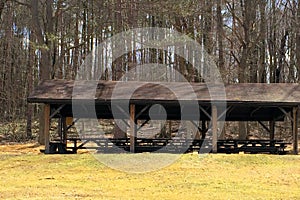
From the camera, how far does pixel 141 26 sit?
2744 centimetres

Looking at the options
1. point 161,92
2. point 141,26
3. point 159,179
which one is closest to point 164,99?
point 161,92

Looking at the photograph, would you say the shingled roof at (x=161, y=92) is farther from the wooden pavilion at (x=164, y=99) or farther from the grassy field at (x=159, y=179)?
the grassy field at (x=159, y=179)

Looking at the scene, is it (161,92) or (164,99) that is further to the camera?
(161,92)

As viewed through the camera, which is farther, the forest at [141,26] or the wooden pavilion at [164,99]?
the forest at [141,26]

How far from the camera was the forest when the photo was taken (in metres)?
22.7

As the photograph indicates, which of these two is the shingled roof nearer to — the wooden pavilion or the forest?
the wooden pavilion

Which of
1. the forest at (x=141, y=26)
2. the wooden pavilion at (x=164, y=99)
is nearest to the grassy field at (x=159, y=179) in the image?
the wooden pavilion at (x=164, y=99)

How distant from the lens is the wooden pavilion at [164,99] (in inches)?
608

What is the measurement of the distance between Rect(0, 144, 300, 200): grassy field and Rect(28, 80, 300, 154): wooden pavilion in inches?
83.9

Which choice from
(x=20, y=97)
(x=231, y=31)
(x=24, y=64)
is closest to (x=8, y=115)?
(x=20, y=97)

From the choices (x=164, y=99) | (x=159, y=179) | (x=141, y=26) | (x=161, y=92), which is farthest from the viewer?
(x=141, y=26)

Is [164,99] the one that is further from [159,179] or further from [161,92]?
[159,179]

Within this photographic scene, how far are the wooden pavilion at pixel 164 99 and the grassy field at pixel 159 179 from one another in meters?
2.13

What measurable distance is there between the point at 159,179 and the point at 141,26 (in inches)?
717
